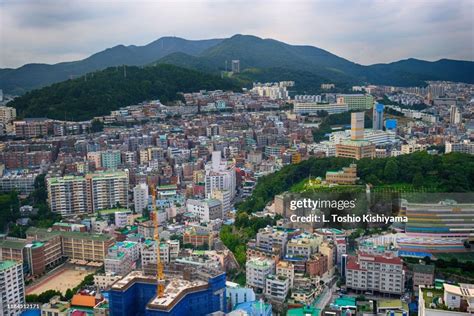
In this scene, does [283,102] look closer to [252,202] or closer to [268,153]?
[268,153]

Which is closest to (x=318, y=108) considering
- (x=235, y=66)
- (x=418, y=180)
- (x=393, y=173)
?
(x=235, y=66)

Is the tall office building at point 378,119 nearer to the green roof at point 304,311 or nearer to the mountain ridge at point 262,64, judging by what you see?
the mountain ridge at point 262,64

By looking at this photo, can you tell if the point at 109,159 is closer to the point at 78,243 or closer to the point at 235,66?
the point at 78,243

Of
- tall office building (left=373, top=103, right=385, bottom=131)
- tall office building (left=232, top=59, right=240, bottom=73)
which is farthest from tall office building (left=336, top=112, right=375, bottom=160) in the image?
tall office building (left=232, top=59, right=240, bottom=73)

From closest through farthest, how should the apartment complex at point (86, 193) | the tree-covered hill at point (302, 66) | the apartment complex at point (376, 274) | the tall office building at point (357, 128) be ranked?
the apartment complex at point (376, 274), the apartment complex at point (86, 193), the tall office building at point (357, 128), the tree-covered hill at point (302, 66)

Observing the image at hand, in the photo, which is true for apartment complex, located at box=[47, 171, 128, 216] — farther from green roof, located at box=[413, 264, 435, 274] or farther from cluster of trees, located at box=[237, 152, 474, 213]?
green roof, located at box=[413, 264, 435, 274]

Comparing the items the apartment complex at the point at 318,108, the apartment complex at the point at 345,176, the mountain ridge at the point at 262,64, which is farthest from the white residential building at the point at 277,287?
the mountain ridge at the point at 262,64

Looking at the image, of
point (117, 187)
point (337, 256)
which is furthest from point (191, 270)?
point (117, 187)
